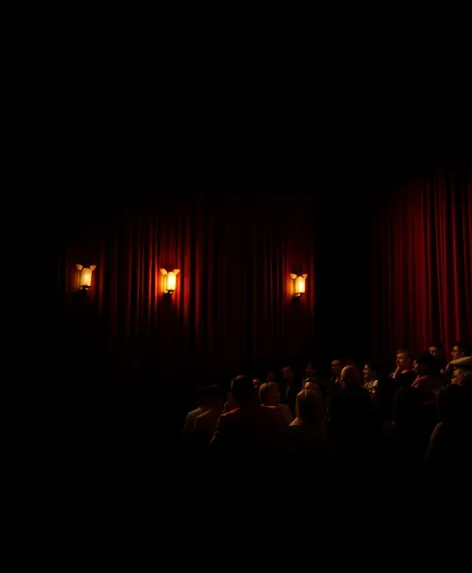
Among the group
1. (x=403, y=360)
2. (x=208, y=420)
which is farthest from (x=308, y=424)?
(x=403, y=360)

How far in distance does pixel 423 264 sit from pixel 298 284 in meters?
2.74

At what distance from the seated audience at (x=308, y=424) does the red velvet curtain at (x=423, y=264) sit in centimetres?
709

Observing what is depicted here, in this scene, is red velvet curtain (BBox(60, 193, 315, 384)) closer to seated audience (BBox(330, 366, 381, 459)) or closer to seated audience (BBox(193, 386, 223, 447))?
seated audience (BBox(193, 386, 223, 447))

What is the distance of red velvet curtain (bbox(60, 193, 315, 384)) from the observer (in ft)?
37.2

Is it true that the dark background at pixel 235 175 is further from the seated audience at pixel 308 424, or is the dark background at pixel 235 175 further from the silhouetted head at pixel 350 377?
the seated audience at pixel 308 424

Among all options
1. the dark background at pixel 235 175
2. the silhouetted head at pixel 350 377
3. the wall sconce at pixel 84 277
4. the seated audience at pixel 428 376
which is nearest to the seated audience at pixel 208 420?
the silhouetted head at pixel 350 377

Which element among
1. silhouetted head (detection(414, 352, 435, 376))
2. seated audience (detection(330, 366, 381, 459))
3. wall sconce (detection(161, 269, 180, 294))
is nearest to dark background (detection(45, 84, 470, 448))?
wall sconce (detection(161, 269, 180, 294))

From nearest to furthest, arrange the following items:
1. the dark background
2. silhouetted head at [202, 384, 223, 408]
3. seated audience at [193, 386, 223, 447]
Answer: seated audience at [193, 386, 223, 447] < silhouetted head at [202, 384, 223, 408] < the dark background

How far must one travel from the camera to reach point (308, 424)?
3.62 m

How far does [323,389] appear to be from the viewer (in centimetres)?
801

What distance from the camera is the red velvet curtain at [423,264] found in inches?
396

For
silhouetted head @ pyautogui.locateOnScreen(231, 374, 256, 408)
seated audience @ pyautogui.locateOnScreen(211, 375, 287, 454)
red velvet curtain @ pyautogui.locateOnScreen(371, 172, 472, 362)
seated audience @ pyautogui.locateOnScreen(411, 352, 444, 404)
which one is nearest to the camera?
seated audience @ pyautogui.locateOnScreen(211, 375, 287, 454)

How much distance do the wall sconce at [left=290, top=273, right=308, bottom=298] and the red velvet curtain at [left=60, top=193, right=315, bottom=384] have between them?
0.13m

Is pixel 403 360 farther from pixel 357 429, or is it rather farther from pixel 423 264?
pixel 357 429
